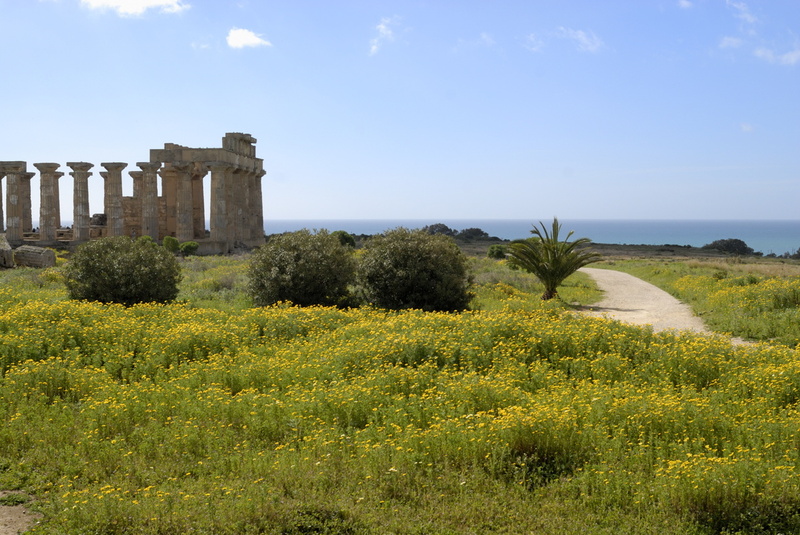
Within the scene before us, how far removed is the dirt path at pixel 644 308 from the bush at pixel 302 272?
302 inches

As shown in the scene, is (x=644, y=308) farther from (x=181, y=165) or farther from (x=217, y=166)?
(x=181, y=165)

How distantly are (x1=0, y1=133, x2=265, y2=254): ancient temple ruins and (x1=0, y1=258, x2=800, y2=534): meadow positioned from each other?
1088 inches

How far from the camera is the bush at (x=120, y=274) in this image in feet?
65.0

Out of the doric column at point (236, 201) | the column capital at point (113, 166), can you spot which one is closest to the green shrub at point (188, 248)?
the doric column at point (236, 201)

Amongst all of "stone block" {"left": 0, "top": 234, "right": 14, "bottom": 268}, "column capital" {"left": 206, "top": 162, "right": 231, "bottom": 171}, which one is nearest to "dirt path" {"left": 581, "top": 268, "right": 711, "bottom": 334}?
"column capital" {"left": 206, "top": 162, "right": 231, "bottom": 171}

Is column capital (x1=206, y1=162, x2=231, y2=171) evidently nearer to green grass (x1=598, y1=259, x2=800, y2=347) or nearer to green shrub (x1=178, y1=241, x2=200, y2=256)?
green shrub (x1=178, y1=241, x2=200, y2=256)

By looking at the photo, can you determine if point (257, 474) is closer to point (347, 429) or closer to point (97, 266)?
point (347, 429)

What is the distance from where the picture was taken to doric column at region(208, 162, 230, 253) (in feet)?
135

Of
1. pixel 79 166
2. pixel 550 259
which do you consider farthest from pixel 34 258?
pixel 550 259

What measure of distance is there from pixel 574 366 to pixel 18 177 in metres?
42.7

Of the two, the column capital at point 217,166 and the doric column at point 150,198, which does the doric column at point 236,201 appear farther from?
the doric column at point 150,198

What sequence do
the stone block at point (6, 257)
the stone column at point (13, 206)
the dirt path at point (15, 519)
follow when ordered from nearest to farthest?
the dirt path at point (15, 519)
the stone block at point (6, 257)
the stone column at point (13, 206)

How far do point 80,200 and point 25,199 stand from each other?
590 cm

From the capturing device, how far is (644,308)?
76.5ft
